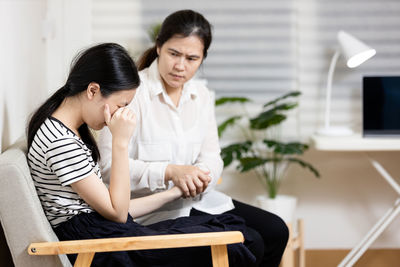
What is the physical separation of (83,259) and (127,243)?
0.41ft

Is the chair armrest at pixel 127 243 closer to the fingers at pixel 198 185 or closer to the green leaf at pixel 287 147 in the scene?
the fingers at pixel 198 185

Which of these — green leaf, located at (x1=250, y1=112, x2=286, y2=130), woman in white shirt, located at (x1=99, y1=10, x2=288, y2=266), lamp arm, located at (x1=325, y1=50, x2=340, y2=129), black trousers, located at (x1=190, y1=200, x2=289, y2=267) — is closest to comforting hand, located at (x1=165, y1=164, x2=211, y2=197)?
woman in white shirt, located at (x1=99, y1=10, x2=288, y2=266)

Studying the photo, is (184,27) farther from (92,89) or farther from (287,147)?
(287,147)

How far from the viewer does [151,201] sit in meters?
1.92

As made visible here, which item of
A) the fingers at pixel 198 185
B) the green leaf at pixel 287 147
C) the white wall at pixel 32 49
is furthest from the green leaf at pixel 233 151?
the white wall at pixel 32 49

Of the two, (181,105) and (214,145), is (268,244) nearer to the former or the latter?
(214,145)

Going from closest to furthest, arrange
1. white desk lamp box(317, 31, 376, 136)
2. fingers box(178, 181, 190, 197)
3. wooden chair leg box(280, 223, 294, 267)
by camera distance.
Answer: fingers box(178, 181, 190, 197), wooden chair leg box(280, 223, 294, 267), white desk lamp box(317, 31, 376, 136)

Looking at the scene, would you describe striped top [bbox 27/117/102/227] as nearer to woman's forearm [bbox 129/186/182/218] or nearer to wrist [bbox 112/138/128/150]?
wrist [bbox 112/138/128/150]

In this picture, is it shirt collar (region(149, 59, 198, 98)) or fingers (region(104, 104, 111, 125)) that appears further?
shirt collar (region(149, 59, 198, 98))

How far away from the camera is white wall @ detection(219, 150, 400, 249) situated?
316 centimetres

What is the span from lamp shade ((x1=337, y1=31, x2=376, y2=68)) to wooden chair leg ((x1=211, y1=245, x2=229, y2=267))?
148 cm

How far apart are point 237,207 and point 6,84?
955 millimetres

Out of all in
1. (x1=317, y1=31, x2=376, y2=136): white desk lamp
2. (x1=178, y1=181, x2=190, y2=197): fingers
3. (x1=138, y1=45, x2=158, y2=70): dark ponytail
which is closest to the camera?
(x1=178, y1=181, x2=190, y2=197): fingers

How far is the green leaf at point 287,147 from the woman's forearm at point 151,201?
3.04ft
